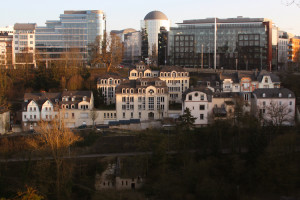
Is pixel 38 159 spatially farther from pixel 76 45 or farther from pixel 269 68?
pixel 269 68

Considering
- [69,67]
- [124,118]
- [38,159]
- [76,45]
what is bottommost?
[38,159]

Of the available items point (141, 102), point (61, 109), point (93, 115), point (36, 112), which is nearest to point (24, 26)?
point (36, 112)

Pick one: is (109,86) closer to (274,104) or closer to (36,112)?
(36,112)

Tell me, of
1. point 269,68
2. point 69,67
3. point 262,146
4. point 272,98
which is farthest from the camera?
point 269,68

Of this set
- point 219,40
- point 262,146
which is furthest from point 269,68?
point 262,146

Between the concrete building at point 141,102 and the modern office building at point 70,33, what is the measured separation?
20829 mm

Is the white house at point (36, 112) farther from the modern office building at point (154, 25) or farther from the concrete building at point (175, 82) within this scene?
the modern office building at point (154, 25)

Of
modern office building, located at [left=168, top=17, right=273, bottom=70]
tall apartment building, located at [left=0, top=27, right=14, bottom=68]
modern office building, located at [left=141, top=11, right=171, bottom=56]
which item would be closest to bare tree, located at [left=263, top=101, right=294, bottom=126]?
modern office building, located at [left=168, top=17, right=273, bottom=70]

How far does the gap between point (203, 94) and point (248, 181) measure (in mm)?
11782

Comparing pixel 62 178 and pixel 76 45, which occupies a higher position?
pixel 76 45

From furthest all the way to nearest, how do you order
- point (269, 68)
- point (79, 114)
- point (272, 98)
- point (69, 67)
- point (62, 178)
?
point (269, 68) → point (69, 67) → point (79, 114) → point (272, 98) → point (62, 178)

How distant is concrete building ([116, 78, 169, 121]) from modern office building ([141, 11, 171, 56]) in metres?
40.7

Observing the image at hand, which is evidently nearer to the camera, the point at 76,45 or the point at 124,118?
the point at 124,118

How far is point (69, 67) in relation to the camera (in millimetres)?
47875
